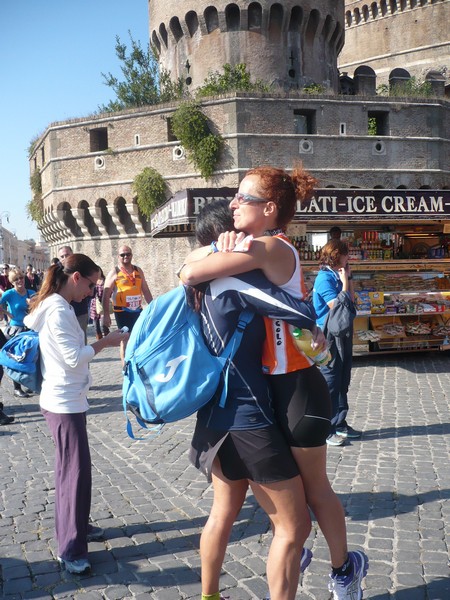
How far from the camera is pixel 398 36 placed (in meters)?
40.8

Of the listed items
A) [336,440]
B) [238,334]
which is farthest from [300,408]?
[336,440]

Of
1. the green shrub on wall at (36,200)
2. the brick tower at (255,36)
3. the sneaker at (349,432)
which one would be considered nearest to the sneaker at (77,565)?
the sneaker at (349,432)

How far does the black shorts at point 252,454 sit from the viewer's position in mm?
2150

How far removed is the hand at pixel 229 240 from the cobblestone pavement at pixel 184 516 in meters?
1.56

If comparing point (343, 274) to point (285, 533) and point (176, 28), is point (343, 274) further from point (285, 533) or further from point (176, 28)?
point (176, 28)

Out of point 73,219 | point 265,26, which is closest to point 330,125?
point 265,26

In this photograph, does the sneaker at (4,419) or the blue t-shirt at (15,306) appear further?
the blue t-shirt at (15,306)

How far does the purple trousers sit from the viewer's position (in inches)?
119

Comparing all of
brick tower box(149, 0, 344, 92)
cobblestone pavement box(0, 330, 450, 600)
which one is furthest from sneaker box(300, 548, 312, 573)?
brick tower box(149, 0, 344, 92)

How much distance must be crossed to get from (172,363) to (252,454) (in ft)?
1.36

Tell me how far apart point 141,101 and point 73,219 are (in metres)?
6.17

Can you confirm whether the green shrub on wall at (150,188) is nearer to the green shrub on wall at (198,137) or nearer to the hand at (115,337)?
the green shrub on wall at (198,137)

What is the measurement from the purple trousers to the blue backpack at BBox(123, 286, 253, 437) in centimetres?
90

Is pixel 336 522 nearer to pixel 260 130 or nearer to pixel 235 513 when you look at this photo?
pixel 235 513
